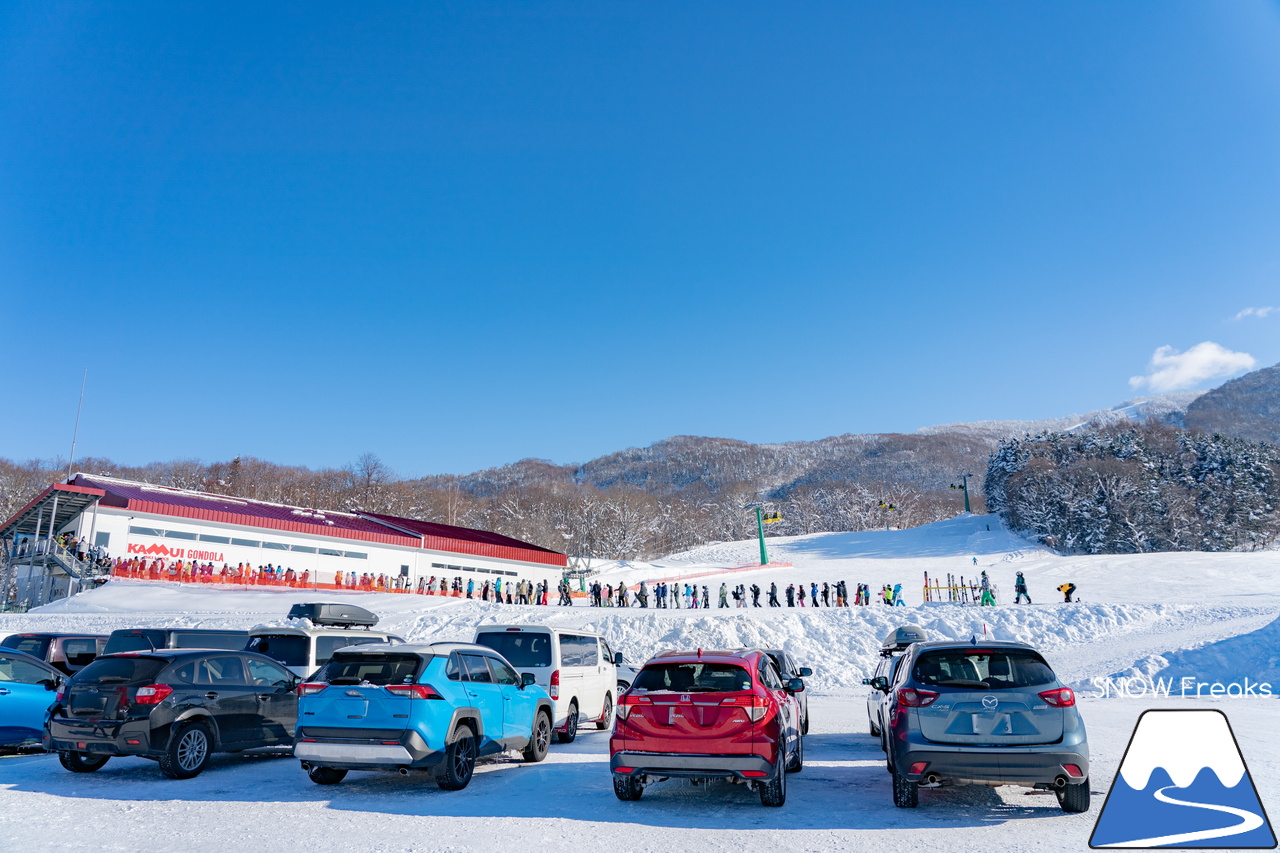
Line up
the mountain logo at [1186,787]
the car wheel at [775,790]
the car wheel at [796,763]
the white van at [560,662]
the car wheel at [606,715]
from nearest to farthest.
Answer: the mountain logo at [1186,787]
the car wheel at [775,790]
the car wheel at [796,763]
the white van at [560,662]
the car wheel at [606,715]

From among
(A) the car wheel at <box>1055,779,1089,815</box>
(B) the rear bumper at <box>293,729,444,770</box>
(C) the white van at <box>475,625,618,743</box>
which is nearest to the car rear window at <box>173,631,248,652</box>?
(C) the white van at <box>475,625,618,743</box>

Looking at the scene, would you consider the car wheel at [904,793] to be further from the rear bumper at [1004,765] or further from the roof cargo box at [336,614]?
the roof cargo box at [336,614]

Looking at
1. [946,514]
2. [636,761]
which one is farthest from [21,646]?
[946,514]

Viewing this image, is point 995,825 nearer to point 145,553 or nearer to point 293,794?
point 293,794

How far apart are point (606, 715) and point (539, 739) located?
4.12m

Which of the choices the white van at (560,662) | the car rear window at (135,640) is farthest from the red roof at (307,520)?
the white van at (560,662)

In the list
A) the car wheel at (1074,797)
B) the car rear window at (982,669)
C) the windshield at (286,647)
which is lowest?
the car wheel at (1074,797)

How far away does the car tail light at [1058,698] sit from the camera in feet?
24.9

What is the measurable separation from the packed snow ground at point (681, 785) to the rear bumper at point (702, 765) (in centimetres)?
41

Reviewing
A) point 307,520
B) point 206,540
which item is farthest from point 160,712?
point 307,520

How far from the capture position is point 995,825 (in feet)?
24.8

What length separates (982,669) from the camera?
8125mm

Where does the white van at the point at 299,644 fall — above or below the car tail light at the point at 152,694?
above

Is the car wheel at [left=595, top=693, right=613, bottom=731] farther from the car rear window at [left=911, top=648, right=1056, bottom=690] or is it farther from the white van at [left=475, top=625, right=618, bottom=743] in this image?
the car rear window at [left=911, top=648, right=1056, bottom=690]
